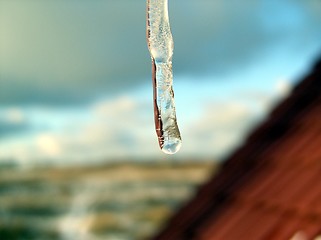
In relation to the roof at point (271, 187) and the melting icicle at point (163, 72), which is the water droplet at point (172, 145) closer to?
the melting icicle at point (163, 72)

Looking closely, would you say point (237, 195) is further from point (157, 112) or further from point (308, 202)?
point (157, 112)

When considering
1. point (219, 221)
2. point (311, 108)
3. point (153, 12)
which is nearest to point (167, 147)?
point (153, 12)

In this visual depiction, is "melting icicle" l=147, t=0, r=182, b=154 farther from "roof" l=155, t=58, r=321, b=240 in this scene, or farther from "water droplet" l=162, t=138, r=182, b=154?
"roof" l=155, t=58, r=321, b=240

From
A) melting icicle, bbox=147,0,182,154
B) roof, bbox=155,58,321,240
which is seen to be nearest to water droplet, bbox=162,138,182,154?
melting icicle, bbox=147,0,182,154

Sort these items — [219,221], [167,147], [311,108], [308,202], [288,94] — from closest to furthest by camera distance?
[167,147] < [308,202] < [219,221] < [311,108] < [288,94]

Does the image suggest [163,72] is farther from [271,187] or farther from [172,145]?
[271,187]

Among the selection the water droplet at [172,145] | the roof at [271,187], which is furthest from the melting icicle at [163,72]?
the roof at [271,187]

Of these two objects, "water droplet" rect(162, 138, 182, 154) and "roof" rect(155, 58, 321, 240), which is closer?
"water droplet" rect(162, 138, 182, 154)
